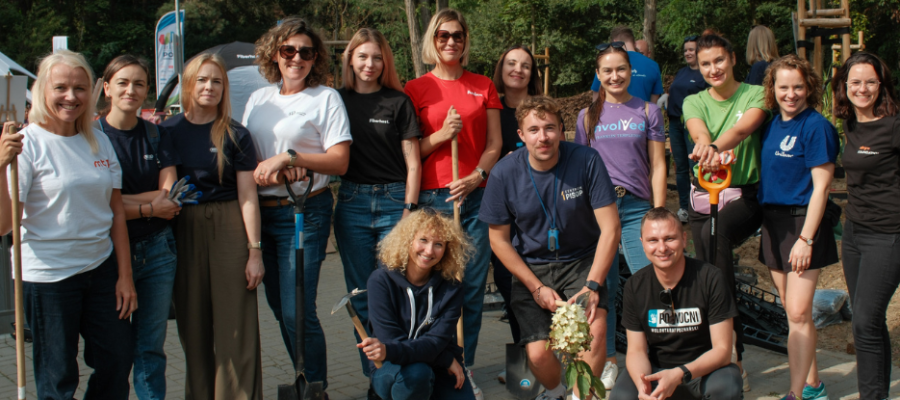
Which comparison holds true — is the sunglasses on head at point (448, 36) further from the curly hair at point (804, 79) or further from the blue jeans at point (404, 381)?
the blue jeans at point (404, 381)

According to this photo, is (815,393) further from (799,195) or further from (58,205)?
(58,205)

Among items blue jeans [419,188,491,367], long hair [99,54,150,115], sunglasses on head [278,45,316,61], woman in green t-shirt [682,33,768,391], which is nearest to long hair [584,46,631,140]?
woman in green t-shirt [682,33,768,391]

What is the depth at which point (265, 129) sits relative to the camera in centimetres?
392

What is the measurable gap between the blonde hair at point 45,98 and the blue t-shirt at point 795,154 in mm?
3501

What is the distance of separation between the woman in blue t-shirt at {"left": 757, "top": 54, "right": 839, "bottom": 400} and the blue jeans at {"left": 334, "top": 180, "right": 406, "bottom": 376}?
2112 mm

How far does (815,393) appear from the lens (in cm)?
411

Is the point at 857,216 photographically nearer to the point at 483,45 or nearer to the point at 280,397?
the point at 280,397

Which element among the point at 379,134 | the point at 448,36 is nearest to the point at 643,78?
the point at 448,36

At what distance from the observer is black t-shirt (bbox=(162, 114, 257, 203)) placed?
370cm

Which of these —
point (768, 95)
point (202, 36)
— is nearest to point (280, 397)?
point (768, 95)

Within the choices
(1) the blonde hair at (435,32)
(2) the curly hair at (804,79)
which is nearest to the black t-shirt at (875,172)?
(2) the curly hair at (804,79)

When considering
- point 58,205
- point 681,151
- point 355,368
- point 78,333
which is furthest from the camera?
point 681,151

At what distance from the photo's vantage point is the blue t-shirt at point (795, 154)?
12.8 ft

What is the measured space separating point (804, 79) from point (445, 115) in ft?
6.57
